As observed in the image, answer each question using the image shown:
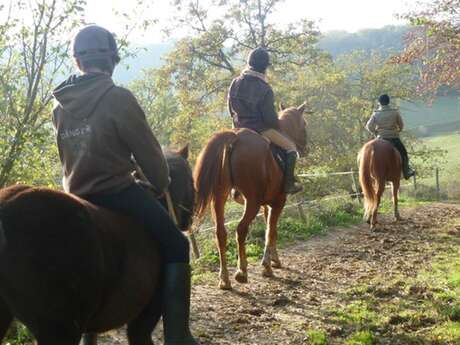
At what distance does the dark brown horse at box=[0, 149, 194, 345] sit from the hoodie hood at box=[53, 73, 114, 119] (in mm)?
562

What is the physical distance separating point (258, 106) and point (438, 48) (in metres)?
8.78

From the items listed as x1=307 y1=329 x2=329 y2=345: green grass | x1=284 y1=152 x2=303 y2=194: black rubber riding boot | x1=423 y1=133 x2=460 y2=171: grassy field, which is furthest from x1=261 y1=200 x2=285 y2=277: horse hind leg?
x1=423 y1=133 x2=460 y2=171: grassy field

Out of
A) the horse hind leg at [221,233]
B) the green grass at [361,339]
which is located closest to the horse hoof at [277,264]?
the horse hind leg at [221,233]

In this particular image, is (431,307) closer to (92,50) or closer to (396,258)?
(396,258)

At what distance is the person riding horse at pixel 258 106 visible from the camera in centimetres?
674

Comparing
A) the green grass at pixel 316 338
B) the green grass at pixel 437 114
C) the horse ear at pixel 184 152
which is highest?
the horse ear at pixel 184 152

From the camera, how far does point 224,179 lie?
6.48 m

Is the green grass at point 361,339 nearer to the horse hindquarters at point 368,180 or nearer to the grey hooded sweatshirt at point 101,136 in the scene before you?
the grey hooded sweatshirt at point 101,136

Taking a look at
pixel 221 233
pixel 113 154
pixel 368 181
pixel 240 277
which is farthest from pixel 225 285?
pixel 368 181

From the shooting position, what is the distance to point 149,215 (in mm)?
2914

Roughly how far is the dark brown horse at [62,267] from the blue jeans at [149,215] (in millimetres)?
152

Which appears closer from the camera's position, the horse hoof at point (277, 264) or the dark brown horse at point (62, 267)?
the dark brown horse at point (62, 267)

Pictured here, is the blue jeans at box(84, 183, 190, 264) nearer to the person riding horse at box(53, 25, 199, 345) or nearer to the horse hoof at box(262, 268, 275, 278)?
the person riding horse at box(53, 25, 199, 345)

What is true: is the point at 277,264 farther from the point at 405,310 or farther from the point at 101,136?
the point at 101,136
